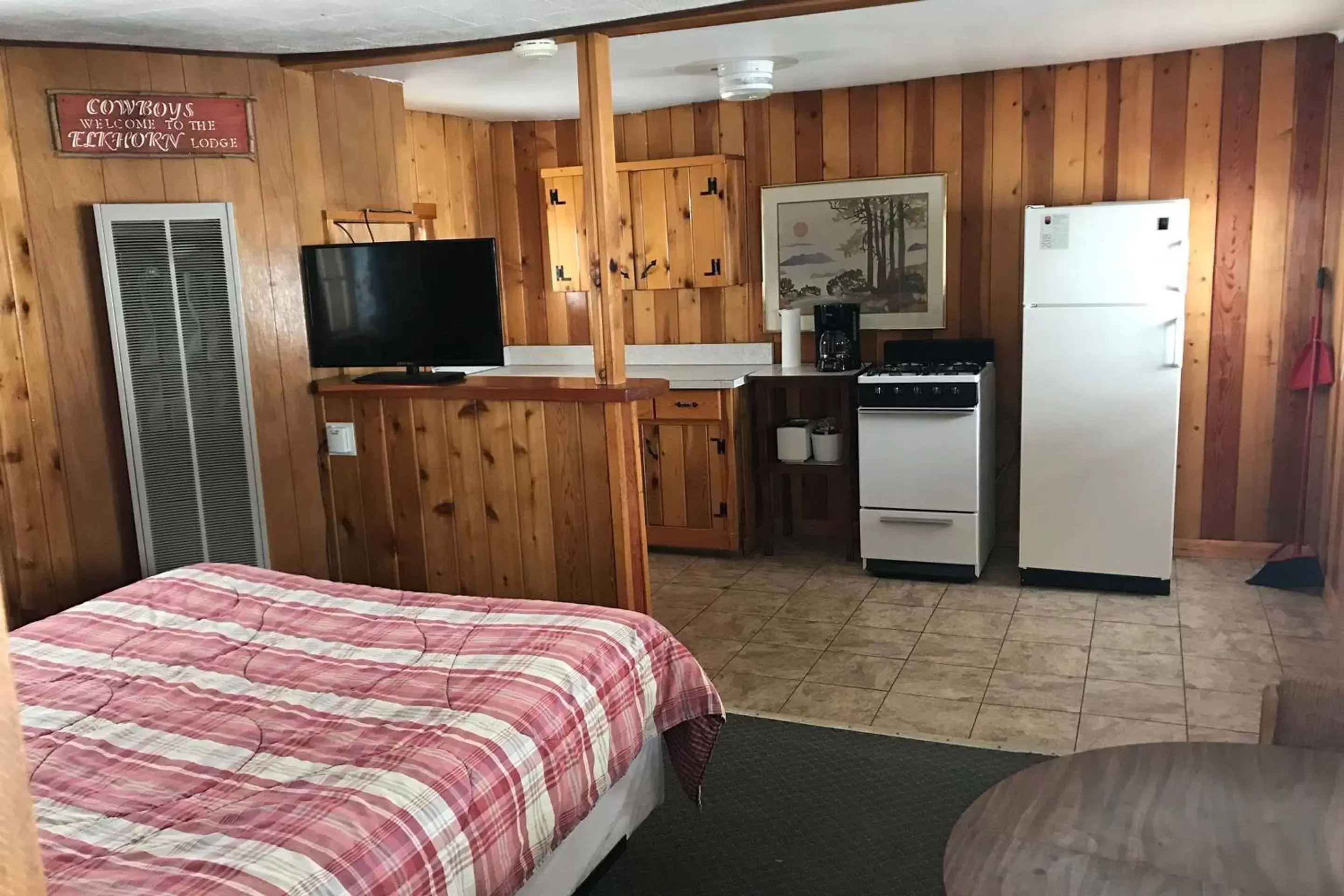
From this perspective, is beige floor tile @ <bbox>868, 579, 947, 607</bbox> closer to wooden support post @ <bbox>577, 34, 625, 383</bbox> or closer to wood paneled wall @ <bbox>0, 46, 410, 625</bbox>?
wooden support post @ <bbox>577, 34, 625, 383</bbox>

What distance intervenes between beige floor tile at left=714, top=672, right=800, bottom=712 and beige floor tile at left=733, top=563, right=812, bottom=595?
0.97 meters

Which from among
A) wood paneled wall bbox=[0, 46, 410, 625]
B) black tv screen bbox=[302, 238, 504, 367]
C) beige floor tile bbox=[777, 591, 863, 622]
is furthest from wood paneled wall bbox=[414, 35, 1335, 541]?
wood paneled wall bbox=[0, 46, 410, 625]

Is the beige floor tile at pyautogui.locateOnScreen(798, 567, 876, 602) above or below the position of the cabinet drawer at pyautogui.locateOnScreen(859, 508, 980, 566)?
→ below

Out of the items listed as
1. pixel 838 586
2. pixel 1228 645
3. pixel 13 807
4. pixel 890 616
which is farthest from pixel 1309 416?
pixel 13 807

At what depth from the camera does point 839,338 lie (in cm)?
511

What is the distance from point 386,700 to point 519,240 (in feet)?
13.8

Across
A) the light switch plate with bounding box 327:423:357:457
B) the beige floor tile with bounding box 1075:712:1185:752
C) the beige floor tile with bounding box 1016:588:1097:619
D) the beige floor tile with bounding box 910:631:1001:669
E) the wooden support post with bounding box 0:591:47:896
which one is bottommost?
the beige floor tile with bounding box 1075:712:1185:752

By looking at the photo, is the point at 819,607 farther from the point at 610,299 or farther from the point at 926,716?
the point at 610,299

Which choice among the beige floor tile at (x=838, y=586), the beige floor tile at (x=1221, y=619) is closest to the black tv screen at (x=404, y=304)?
the beige floor tile at (x=838, y=586)

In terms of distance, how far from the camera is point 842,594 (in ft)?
15.2

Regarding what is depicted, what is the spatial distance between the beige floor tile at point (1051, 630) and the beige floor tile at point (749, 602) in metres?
0.96

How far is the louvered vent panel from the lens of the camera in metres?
3.45

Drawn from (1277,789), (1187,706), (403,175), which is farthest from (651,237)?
(1277,789)

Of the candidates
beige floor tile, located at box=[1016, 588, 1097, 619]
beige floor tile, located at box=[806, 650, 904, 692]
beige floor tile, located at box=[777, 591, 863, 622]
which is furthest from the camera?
beige floor tile, located at box=[777, 591, 863, 622]
